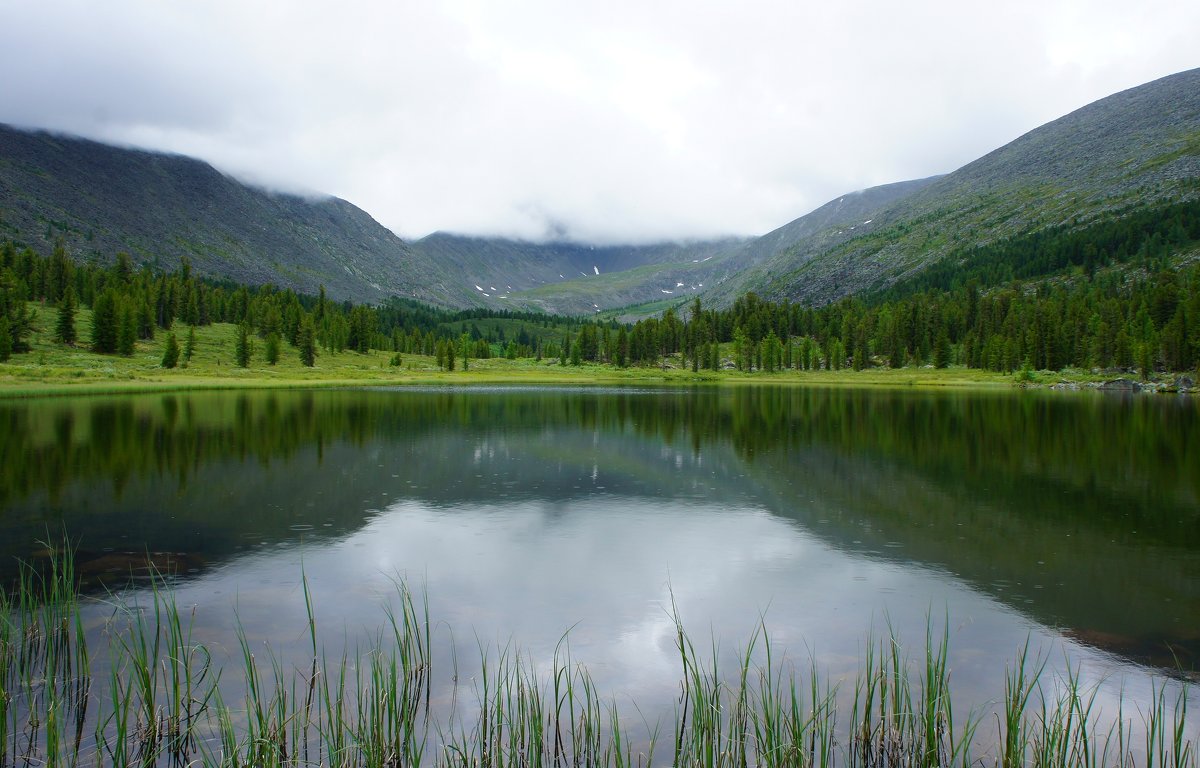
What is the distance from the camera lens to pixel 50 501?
23.5 meters

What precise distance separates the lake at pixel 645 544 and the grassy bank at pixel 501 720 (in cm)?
50

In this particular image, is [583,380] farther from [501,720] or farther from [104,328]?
[501,720]

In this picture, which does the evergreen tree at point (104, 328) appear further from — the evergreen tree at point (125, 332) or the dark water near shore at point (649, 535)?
the dark water near shore at point (649, 535)

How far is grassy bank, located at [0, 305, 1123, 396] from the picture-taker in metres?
94.2

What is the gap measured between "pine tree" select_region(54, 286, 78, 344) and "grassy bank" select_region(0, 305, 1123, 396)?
1.80 m

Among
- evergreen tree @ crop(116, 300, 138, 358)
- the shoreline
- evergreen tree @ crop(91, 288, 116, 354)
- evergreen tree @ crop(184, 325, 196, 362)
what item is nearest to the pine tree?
evergreen tree @ crop(91, 288, 116, 354)

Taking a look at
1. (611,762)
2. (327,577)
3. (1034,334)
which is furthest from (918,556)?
(1034,334)

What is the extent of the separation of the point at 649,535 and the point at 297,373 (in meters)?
129

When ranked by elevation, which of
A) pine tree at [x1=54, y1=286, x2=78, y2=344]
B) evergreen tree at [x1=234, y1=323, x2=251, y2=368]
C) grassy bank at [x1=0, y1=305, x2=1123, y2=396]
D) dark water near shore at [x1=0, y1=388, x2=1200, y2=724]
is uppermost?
pine tree at [x1=54, y1=286, x2=78, y2=344]

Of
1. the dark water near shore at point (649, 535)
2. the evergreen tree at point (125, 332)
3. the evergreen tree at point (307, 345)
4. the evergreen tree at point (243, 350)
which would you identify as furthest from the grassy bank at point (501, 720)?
the evergreen tree at point (307, 345)

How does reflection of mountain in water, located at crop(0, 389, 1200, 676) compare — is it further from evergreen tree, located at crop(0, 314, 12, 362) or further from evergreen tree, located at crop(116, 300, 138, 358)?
evergreen tree, located at crop(116, 300, 138, 358)

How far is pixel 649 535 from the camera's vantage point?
68.7 feet

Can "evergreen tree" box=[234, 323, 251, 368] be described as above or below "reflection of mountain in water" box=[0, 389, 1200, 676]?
above

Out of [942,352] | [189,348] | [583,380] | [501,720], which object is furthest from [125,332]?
[942,352]
